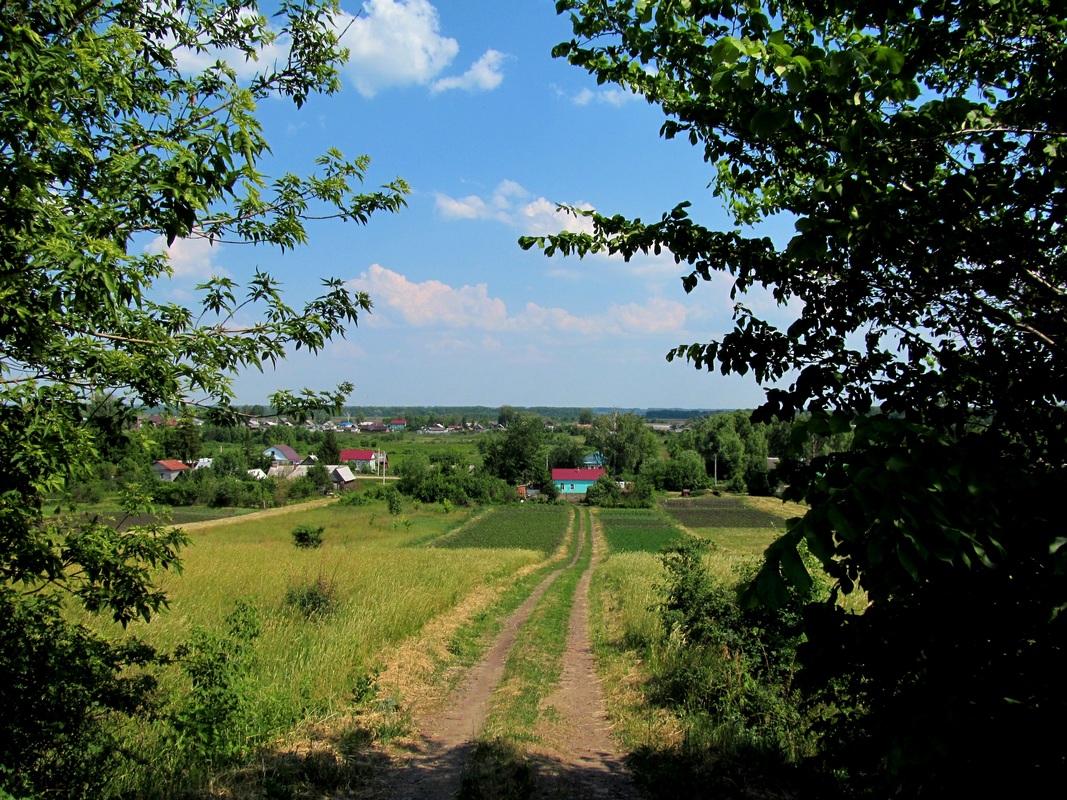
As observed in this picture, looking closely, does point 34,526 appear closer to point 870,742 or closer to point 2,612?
point 2,612

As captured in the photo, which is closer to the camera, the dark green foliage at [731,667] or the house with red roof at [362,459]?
the dark green foliage at [731,667]

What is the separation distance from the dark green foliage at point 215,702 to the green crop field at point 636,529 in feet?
101

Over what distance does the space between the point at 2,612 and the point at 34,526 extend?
0.63 m

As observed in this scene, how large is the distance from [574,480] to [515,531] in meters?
47.9

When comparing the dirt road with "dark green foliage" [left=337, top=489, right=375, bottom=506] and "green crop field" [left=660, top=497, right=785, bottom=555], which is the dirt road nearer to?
"green crop field" [left=660, top=497, right=785, bottom=555]

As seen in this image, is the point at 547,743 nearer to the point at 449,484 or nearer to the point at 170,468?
the point at 449,484

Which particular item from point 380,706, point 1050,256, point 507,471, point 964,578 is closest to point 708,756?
point 380,706

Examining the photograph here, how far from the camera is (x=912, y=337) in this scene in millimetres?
3439

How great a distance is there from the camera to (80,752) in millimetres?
4801

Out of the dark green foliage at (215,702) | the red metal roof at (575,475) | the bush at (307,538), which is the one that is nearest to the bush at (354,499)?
the red metal roof at (575,475)

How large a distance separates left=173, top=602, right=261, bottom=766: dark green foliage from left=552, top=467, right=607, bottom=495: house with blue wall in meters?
88.5

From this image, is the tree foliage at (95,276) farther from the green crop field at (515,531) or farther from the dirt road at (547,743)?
the green crop field at (515,531)

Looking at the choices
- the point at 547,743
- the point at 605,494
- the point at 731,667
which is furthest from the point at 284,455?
the point at 731,667

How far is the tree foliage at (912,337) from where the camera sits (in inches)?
74.2
